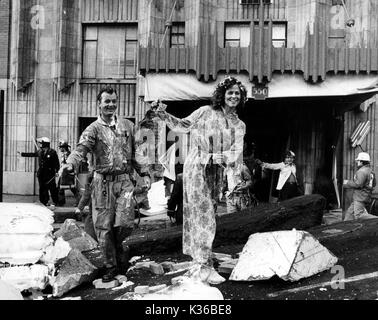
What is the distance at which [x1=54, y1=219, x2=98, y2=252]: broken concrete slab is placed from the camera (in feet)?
22.6

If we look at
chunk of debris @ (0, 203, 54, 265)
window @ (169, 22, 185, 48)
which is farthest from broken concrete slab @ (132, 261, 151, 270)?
window @ (169, 22, 185, 48)

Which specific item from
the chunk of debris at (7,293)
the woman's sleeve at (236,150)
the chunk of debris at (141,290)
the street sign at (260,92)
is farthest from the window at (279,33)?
the chunk of debris at (7,293)

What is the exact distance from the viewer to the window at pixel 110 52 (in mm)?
17047

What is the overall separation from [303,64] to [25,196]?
10186 millimetres

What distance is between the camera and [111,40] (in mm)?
17141

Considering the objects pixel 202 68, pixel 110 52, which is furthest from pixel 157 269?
pixel 110 52

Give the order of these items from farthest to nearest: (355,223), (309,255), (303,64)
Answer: (303,64)
(355,223)
(309,255)

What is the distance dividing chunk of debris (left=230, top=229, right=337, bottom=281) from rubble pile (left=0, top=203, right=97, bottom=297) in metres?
1.73

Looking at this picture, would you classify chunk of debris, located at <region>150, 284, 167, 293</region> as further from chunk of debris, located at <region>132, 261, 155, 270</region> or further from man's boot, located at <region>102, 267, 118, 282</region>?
chunk of debris, located at <region>132, 261, 155, 270</region>

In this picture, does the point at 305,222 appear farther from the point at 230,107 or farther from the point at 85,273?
the point at 85,273

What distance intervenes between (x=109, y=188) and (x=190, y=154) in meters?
0.98

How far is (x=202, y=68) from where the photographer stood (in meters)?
11.7

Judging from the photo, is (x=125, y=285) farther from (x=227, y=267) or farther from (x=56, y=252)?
(x=56, y=252)
